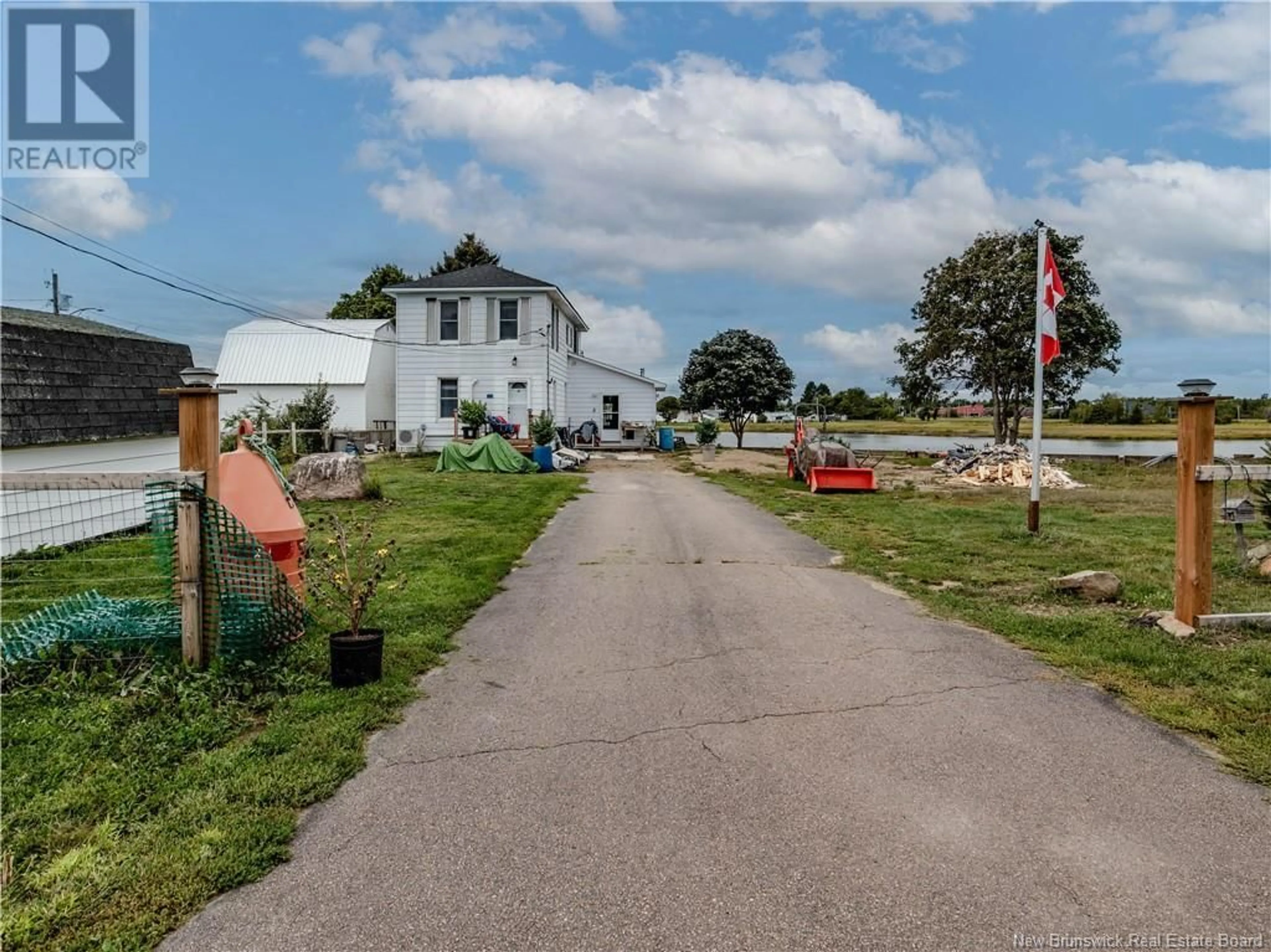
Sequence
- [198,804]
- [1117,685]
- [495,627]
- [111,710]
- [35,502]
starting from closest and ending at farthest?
[198,804], [111,710], [1117,685], [495,627], [35,502]

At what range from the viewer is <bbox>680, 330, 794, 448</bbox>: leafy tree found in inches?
1725

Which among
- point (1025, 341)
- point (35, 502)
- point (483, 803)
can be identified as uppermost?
point (1025, 341)

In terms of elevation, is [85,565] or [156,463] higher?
[156,463]

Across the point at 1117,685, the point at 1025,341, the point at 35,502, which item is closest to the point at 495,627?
the point at 1117,685

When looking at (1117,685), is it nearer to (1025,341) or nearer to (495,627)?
(495,627)

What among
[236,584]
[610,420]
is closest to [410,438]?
[610,420]

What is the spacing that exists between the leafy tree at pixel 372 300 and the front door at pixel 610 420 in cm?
2202

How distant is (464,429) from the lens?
93.3 feet

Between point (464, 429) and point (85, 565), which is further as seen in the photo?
point (464, 429)

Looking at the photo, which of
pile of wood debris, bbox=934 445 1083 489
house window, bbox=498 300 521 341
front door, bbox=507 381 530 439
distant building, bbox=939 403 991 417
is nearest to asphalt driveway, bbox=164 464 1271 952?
pile of wood debris, bbox=934 445 1083 489

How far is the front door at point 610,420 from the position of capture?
1395 inches

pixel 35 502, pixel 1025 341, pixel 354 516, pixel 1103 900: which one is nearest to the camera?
pixel 1103 900

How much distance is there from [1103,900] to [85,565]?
959cm

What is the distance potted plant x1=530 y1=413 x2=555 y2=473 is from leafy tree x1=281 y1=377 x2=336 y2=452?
653 cm
